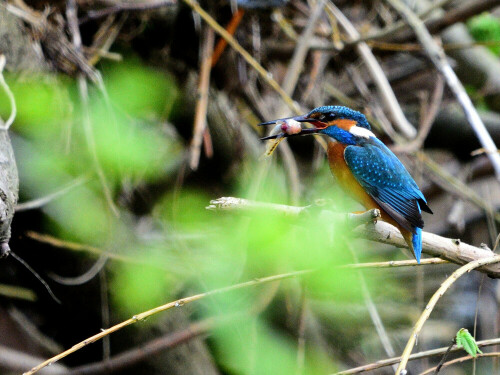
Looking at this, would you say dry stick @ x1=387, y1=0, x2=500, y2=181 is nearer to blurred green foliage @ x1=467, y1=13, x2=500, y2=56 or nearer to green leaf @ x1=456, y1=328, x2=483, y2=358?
green leaf @ x1=456, y1=328, x2=483, y2=358

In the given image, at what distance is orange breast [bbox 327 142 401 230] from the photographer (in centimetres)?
176

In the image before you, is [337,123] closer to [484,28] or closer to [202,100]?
[202,100]

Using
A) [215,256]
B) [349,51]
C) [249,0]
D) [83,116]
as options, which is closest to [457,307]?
[349,51]

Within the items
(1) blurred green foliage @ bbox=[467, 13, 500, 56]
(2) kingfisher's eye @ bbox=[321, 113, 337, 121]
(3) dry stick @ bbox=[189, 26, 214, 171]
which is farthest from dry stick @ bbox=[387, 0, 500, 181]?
(1) blurred green foliage @ bbox=[467, 13, 500, 56]

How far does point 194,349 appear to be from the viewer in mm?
2715

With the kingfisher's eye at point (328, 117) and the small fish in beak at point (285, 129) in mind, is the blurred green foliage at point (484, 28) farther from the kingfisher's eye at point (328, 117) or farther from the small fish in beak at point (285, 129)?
the small fish in beak at point (285, 129)

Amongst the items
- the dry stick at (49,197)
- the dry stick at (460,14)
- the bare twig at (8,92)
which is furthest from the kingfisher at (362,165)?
the dry stick at (460,14)

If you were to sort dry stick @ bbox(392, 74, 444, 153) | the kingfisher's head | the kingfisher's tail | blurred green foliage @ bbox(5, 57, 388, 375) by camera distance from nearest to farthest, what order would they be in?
1. the kingfisher's tail
2. the kingfisher's head
3. blurred green foliage @ bbox(5, 57, 388, 375)
4. dry stick @ bbox(392, 74, 444, 153)

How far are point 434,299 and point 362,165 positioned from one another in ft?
2.01

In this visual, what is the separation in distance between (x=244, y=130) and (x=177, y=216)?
2.08 feet

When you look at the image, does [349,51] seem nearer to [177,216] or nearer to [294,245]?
[177,216]

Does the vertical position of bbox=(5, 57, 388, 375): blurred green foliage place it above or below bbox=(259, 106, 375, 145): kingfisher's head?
below

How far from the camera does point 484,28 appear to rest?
3721mm

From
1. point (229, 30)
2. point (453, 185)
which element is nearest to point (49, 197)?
point (229, 30)
